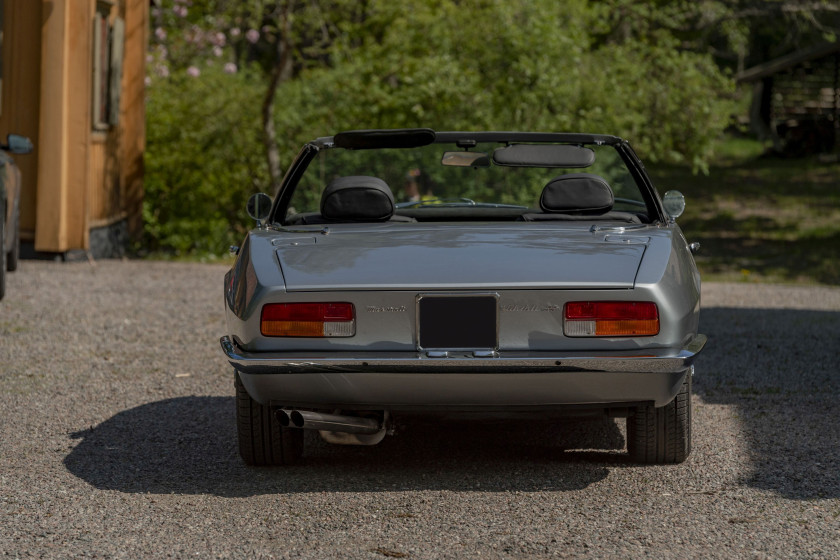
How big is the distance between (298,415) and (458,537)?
33.2 inches

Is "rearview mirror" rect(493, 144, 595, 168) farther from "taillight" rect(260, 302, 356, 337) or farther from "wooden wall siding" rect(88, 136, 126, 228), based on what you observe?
"wooden wall siding" rect(88, 136, 126, 228)

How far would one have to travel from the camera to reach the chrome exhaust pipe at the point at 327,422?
4.55 meters

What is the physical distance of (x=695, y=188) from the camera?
95.1 ft

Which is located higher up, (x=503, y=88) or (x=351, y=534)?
(x=503, y=88)

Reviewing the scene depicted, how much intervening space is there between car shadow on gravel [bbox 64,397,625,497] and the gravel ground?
2 centimetres

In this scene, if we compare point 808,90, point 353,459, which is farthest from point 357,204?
point 808,90

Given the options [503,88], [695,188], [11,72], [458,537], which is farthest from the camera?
[695,188]

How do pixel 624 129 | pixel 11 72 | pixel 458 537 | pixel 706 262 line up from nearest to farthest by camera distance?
pixel 458 537, pixel 11 72, pixel 624 129, pixel 706 262

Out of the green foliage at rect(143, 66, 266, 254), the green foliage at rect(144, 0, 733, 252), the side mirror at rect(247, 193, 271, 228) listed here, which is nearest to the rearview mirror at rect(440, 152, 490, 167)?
the side mirror at rect(247, 193, 271, 228)

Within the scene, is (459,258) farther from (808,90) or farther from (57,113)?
(808,90)

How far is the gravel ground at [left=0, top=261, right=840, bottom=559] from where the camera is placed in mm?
4020

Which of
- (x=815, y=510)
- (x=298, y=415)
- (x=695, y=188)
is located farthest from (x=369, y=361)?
(x=695, y=188)

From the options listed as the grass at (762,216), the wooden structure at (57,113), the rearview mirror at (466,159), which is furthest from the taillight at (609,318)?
the grass at (762,216)

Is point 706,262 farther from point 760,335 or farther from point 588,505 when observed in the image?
point 588,505
